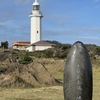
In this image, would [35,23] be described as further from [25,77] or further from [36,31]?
[25,77]

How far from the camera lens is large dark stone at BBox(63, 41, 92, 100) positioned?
945 centimetres

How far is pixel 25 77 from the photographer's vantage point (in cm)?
2244

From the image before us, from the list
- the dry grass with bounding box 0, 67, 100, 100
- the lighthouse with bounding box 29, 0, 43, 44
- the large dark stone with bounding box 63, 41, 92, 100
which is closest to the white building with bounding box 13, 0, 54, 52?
the lighthouse with bounding box 29, 0, 43, 44

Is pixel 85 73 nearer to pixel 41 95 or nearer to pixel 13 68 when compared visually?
pixel 41 95

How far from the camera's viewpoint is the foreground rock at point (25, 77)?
21.5 m

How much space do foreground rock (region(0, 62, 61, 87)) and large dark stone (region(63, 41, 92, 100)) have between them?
39.2 feet

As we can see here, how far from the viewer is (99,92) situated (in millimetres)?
19094

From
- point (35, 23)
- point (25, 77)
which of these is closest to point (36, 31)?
point (35, 23)

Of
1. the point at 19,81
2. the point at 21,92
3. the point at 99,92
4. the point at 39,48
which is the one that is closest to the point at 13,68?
the point at 19,81

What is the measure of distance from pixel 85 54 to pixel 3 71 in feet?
49.7

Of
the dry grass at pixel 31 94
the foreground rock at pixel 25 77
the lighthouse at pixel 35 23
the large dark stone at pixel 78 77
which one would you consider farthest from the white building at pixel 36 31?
the large dark stone at pixel 78 77

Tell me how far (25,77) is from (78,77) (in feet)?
43.6

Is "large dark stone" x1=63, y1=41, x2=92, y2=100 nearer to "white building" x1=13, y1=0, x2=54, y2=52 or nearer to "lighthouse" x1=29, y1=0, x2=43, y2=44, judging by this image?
"white building" x1=13, y1=0, x2=54, y2=52

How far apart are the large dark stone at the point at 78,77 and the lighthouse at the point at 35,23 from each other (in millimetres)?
79289
